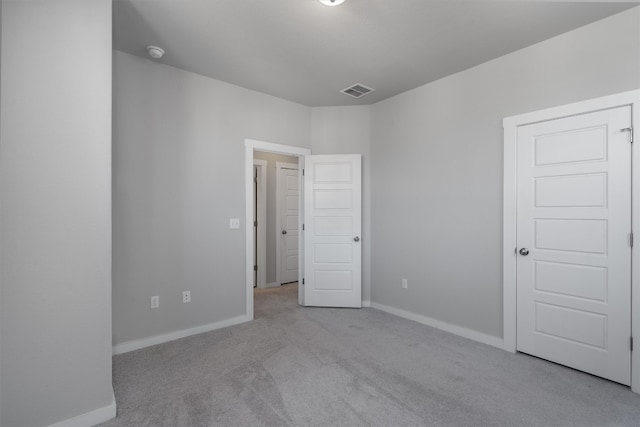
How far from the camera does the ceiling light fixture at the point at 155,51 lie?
2.63m

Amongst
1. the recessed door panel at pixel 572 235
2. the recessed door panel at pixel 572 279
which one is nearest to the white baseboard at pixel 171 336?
the recessed door panel at pixel 572 279

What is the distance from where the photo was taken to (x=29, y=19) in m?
1.62

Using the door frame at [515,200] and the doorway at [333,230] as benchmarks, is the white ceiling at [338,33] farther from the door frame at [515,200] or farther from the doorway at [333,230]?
the doorway at [333,230]

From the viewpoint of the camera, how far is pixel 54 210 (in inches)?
66.5

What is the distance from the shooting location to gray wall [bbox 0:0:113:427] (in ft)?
5.18

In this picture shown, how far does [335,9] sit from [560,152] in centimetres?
209

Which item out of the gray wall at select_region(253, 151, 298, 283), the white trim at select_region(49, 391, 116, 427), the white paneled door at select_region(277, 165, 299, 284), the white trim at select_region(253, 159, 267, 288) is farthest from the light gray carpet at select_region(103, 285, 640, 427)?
the white paneled door at select_region(277, 165, 299, 284)

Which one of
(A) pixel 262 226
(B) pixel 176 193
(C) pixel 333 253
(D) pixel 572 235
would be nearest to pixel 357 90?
(C) pixel 333 253

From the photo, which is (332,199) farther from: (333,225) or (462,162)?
(462,162)

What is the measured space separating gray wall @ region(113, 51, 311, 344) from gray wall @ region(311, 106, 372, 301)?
2.69 feet

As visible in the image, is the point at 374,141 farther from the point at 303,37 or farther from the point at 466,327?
the point at 466,327

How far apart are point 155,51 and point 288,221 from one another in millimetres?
3311

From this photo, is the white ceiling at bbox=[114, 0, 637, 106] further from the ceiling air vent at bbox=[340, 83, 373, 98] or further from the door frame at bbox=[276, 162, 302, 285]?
the door frame at bbox=[276, 162, 302, 285]

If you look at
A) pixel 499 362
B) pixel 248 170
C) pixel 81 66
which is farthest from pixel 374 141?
pixel 81 66
